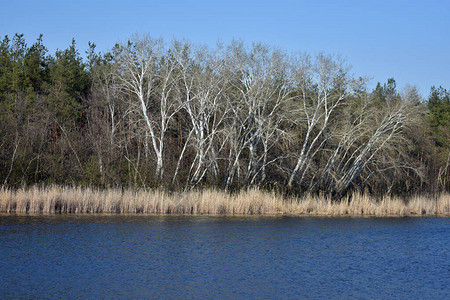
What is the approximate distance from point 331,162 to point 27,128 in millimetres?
17055

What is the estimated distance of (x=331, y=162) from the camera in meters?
31.9

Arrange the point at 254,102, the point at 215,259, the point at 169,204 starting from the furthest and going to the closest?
the point at 254,102 → the point at 169,204 → the point at 215,259

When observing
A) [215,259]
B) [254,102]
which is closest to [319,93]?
[254,102]

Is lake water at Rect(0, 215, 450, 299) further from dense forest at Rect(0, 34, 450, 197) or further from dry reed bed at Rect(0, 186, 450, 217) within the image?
dense forest at Rect(0, 34, 450, 197)

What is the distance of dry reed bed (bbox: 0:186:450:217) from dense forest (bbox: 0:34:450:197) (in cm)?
263

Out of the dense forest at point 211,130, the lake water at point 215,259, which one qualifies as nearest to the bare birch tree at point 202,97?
the dense forest at point 211,130

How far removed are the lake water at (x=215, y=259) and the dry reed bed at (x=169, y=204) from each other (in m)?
2.02

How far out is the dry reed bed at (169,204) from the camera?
24281 millimetres

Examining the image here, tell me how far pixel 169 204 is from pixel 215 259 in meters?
10.8

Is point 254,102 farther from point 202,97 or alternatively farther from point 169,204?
point 169,204

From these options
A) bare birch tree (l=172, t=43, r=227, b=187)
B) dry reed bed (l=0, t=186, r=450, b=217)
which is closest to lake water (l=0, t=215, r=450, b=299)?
dry reed bed (l=0, t=186, r=450, b=217)

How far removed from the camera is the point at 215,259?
15461mm

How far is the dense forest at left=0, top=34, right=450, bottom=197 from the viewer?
30000 millimetres

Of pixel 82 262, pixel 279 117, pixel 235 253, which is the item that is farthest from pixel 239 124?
pixel 82 262
